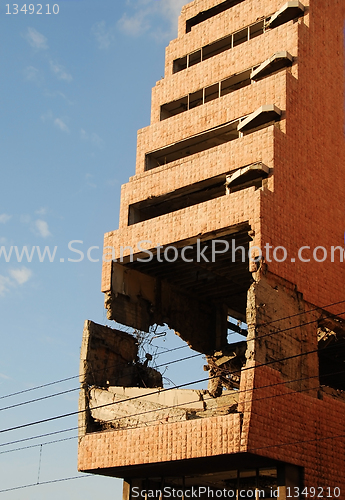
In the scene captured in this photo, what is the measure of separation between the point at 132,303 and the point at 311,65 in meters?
11.9

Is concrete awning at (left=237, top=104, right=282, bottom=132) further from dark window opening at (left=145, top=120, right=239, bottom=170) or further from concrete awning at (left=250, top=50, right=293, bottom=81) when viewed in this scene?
concrete awning at (left=250, top=50, right=293, bottom=81)

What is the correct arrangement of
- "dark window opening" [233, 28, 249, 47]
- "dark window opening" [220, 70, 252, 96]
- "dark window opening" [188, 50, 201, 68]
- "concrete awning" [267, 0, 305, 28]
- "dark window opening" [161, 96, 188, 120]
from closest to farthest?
"concrete awning" [267, 0, 305, 28]
"dark window opening" [220, 70, 252, 96]
"dark window opening" [233, 28, 249, 47]
"dark window opening" [161, 96, 188, 120]
"dark window opening" [188, 50, 201, 68]

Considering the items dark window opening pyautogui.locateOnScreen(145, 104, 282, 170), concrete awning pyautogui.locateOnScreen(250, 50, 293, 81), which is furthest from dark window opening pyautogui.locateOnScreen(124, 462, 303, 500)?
concrete awning pyautogui.locateOnScreen(250, 50, 293, 81)

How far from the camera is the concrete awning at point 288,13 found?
29.5 m

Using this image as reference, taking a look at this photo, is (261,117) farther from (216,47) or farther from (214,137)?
(216,47)

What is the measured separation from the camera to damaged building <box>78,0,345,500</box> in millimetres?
23031

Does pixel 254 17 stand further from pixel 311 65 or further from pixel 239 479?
pixel 239 479

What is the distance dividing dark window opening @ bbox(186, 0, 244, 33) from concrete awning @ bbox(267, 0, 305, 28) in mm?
3561

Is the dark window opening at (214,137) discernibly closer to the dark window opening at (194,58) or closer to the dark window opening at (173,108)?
the dark window opening at (173,108)

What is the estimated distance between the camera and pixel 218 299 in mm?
33188

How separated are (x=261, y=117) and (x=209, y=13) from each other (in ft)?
29.8

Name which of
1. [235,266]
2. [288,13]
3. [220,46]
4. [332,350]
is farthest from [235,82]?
[332,350]

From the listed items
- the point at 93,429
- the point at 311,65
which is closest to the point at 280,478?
the point at 93,429

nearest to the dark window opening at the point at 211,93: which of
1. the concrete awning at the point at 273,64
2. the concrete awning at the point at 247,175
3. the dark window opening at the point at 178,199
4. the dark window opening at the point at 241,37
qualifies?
the concrete awning at the point at 273,64
